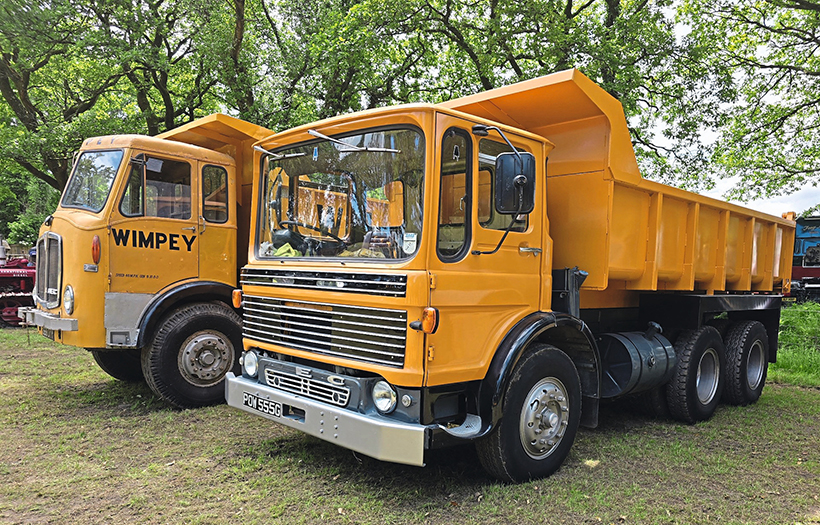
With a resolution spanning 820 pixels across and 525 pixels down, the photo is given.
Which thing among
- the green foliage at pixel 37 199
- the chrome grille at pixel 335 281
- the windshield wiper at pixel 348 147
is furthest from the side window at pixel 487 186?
the green foliage at pixel 37 199

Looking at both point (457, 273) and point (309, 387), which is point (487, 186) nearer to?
point (457, 273)

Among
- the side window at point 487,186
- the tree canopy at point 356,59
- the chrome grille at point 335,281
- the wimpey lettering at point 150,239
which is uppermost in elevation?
the tree canopy at point 356,59

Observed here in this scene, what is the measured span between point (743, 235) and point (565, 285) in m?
3.41

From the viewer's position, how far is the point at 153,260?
5.84 m

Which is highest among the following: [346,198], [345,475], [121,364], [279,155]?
[279,155]

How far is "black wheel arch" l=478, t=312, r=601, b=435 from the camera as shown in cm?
368

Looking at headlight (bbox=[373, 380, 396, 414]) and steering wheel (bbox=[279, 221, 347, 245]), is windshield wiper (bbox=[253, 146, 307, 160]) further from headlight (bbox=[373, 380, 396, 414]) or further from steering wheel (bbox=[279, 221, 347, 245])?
headlight (bbox=[373, 380, 396, 414])

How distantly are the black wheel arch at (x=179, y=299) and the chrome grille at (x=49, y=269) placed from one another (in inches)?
34.9

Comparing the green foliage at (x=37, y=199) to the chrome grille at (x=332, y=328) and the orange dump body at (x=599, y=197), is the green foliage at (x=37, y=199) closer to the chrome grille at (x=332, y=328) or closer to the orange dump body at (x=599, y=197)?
the chrome grille at (x=332, y=328)

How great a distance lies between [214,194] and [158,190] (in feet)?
2.00

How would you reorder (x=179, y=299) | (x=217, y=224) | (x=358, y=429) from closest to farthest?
(x=358, y=429)
(x=179, y=299)
(x=217, y=224)

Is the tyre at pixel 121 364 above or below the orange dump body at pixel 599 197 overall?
below

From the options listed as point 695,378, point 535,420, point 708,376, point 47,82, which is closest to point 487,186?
point 535,420

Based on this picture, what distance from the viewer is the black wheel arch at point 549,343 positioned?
3.68 meters
